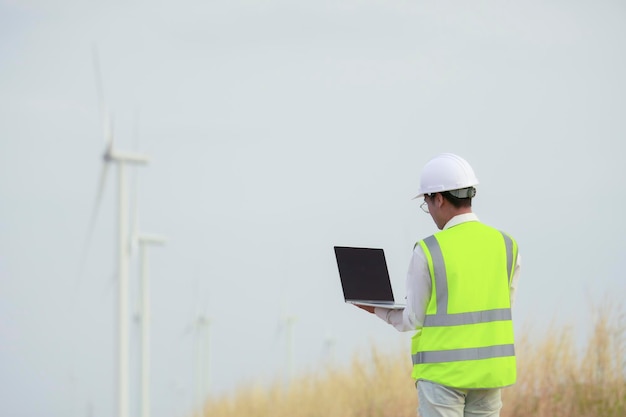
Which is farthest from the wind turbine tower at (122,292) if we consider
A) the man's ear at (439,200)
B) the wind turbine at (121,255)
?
the man's ear at (439,200)

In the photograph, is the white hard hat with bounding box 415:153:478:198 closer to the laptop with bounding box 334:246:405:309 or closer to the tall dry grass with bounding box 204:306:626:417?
the laptop with bounding box 334:246:405:309

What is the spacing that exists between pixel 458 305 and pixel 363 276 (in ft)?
1.62

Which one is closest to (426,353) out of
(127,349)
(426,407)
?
(426,407)

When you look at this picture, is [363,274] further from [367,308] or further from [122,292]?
[122,292]

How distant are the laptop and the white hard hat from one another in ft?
1.29

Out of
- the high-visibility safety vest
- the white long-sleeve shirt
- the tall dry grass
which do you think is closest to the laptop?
the white long-sleeve shirt

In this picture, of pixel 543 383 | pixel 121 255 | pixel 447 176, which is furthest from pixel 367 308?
pixel 121 255

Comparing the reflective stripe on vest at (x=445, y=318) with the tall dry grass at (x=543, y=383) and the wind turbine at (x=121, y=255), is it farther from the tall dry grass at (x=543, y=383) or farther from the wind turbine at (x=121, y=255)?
the wind turbine at (x=121, y=255)

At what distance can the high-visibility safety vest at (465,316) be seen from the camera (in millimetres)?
3404

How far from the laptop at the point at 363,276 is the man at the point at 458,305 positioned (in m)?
0.20

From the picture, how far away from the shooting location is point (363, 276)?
375 cm

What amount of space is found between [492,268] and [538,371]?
4.86 metres

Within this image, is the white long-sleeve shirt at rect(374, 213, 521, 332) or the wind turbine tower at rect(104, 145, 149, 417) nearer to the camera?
the white long-sleeve shirt at rect(374, 213, 521, 332)

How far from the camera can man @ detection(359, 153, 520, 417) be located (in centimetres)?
341
